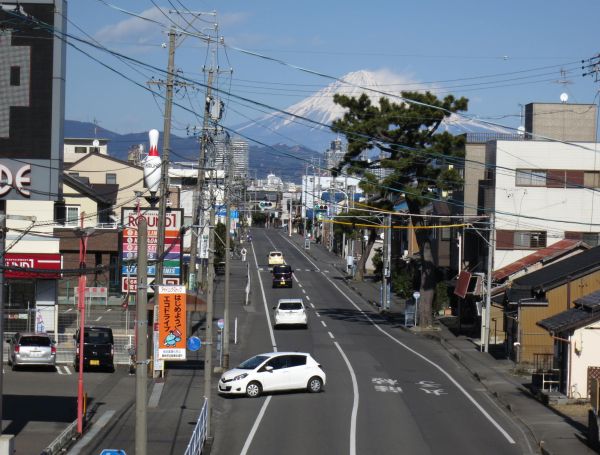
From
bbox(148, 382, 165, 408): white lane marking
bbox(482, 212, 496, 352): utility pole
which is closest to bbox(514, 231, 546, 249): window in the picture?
bbox(482, 212, 496, 352): utility pole

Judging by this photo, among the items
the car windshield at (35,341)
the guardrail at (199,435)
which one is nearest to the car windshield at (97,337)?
the car windshield at (35,341)

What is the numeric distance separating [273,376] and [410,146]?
22.2 meters

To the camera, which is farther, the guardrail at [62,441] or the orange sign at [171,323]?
the orange sign at [171,323]

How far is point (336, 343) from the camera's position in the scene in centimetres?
4550

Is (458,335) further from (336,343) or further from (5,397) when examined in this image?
(5,397)

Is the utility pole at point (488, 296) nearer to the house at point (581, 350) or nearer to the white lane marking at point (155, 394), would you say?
the house at point (581, 350)

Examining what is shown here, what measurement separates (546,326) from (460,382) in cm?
445

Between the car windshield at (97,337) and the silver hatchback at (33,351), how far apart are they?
1318 millimetres

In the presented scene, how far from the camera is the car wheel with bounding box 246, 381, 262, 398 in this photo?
3105cm

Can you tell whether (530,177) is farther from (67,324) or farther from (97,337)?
(67,324)

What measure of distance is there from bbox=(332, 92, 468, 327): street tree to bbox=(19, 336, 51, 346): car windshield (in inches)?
766

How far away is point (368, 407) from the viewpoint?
29078 millimetres

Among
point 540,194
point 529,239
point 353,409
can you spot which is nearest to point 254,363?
point 353,409

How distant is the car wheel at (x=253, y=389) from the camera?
102 ft
